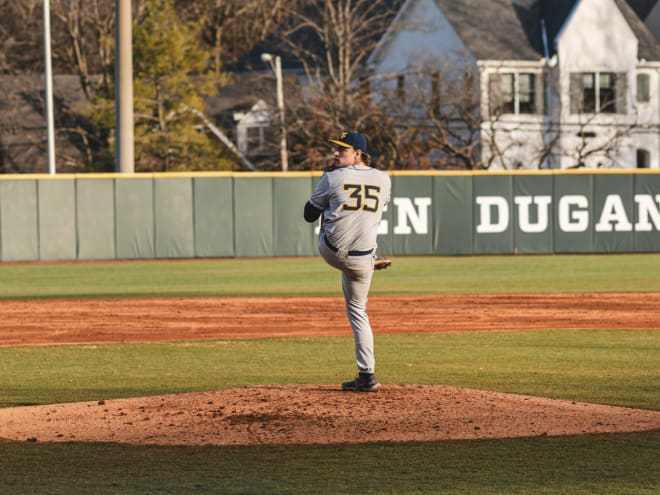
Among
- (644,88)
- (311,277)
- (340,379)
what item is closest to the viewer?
(340,379)

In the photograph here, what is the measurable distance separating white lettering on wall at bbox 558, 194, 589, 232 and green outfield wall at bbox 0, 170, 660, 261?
25 mm

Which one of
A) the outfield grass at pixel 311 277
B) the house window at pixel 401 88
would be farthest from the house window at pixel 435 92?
the outfield grass at pixel 311 277

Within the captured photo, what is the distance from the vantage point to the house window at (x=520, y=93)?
45469mm

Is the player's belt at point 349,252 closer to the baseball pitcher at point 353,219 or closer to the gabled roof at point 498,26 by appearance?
the baseball pitcher at point 353,219

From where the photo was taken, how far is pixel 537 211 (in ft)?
97.7

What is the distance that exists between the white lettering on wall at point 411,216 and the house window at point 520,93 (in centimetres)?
1621

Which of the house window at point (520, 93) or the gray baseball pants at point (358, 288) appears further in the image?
the house window at point (520, 93)

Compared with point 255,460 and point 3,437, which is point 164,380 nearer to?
point 3,437

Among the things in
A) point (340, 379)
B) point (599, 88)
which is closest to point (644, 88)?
point (599, 88)

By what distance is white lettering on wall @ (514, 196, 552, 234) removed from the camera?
97.5ft

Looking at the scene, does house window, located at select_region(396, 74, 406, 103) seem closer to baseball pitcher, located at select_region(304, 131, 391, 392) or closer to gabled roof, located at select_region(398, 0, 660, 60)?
gabled roof, located at select_region(398, 0, 660, 60)

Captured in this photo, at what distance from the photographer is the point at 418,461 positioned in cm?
675

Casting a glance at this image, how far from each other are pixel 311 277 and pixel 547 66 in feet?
77.9

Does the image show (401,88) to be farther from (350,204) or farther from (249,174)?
(350,204)
